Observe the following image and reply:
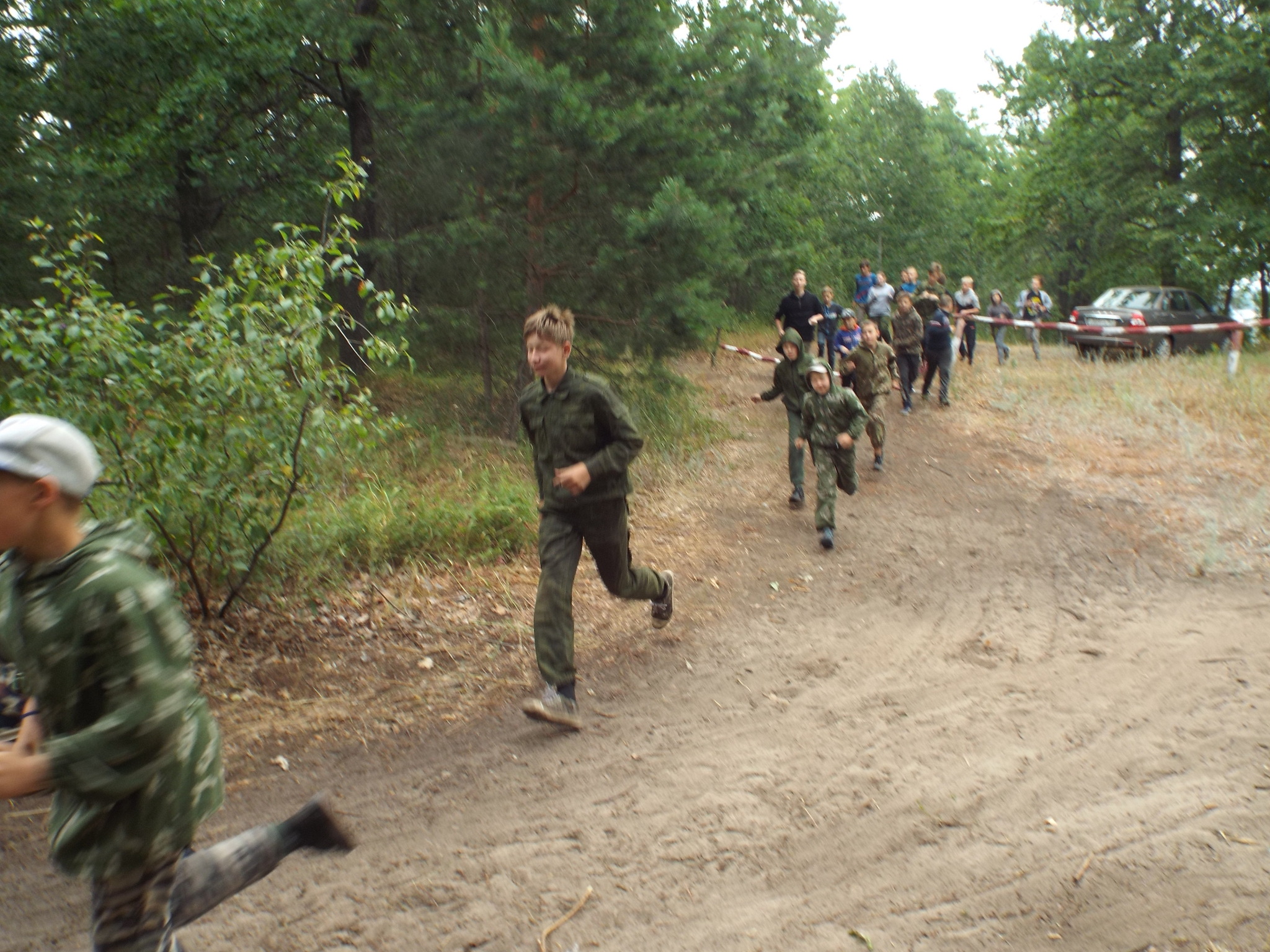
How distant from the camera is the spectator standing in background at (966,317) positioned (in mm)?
19281

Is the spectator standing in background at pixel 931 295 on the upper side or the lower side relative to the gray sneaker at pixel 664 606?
upper

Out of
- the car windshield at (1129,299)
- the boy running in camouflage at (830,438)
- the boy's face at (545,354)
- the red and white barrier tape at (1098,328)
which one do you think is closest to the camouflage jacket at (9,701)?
the boy's face at (545,354)

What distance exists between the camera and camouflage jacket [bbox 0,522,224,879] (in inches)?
86.7

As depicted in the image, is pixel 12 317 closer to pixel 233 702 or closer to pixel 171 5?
pixel 233 702

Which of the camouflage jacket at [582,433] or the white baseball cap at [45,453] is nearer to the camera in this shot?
the white baseball cap at [45,453]

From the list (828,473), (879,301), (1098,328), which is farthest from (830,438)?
(1098,328)

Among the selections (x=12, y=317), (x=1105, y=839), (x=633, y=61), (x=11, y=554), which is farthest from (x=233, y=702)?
(x=633, y=61)

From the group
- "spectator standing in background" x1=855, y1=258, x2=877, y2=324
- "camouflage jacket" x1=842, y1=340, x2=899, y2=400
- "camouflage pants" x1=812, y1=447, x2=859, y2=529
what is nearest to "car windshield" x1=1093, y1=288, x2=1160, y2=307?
"spectator standing in background" x1=855, y1=258, x2=877, y2=324

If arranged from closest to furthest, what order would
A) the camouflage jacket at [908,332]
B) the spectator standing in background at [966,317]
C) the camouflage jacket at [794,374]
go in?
the camouflage jacket at [794,374] → the camouflage jacket at [908,332] → the spectator standing in background at [966,317]

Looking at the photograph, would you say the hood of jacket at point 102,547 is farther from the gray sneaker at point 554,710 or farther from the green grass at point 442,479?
the green grass at point 442,479

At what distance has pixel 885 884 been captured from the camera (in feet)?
12.5

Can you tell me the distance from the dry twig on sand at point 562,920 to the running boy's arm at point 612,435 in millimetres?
2017

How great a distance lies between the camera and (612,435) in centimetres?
513

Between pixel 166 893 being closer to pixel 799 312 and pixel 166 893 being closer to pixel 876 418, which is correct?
pixel 876 418
